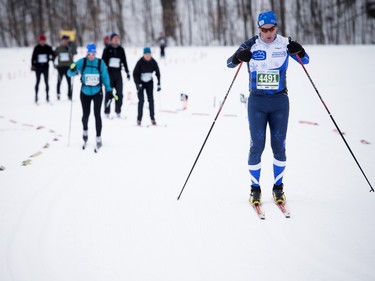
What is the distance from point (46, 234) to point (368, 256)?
3.43m

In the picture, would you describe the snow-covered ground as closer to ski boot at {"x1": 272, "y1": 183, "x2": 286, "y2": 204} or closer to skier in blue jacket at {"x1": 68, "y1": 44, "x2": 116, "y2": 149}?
ski boot at {"x1": 272, "y1": 183, "x2": 286, "y2": 204}

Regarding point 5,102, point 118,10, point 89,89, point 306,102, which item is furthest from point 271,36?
point 118,10

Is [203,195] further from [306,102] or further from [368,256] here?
[306,102]

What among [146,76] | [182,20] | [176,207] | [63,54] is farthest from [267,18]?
[182,20]

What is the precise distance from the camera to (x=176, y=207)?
4449 millimetres

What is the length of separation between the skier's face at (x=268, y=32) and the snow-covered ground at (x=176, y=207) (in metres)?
2.15

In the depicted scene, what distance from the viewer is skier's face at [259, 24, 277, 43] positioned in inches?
153

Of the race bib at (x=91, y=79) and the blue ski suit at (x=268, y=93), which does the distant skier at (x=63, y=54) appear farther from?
the blue ski suit at (x=268, y=93)

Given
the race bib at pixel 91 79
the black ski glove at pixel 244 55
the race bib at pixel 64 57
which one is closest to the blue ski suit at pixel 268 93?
the black ski glove at pixel 244 55

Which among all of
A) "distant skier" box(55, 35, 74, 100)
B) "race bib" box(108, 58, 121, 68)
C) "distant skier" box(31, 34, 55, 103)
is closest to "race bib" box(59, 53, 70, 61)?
"distant skier" box(55, 35, 74, 100)

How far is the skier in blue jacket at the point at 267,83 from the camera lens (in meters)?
3.98

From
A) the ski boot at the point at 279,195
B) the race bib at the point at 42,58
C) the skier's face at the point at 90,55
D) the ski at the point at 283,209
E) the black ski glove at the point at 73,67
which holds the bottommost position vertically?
the ski at the point at 283,209

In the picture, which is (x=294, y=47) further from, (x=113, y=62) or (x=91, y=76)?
(x=113, y=62)

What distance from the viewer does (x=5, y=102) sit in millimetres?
14758
